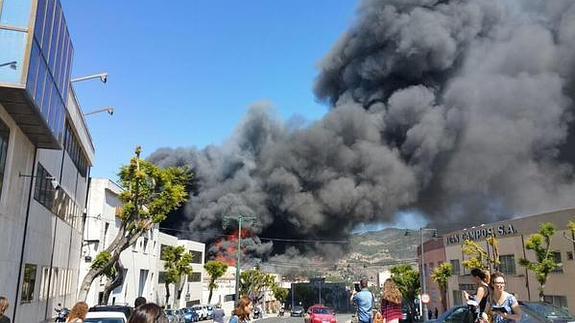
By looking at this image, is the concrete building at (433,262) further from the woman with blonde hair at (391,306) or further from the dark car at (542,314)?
the woman with blonde hair at (391,306)

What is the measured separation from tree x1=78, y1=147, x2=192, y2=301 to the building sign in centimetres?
1844

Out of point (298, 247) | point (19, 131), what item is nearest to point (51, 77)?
point (19, 131)

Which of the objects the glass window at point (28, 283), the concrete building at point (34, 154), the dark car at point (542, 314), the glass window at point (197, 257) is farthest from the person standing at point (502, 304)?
the glass window at point (197, 257)

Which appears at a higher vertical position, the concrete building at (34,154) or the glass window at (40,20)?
the glass window at (40,20)

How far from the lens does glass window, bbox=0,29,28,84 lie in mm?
9859

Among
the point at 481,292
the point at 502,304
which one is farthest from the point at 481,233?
the point at 502,304

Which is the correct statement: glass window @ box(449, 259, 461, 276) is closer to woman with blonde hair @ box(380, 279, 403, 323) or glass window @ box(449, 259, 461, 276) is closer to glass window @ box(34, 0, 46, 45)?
woman with blonde hair @ box(380, 279, 403, 323)

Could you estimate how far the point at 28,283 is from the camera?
15031 mm

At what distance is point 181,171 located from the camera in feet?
71.2

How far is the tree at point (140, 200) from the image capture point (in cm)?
1928

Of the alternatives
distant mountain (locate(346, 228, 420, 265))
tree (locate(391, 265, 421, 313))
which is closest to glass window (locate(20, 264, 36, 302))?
tree (locate(391, 265, 421, 313))

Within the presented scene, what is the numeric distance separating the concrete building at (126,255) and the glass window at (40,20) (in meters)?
14.8

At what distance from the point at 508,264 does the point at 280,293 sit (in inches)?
2281

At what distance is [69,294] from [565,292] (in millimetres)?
24064
